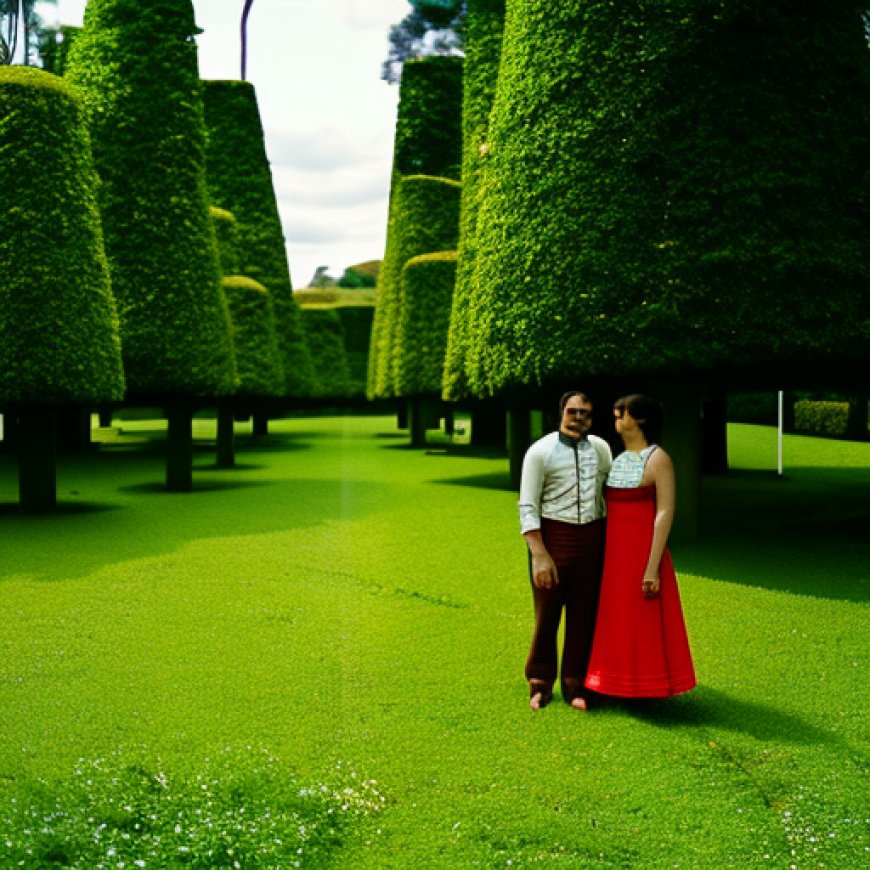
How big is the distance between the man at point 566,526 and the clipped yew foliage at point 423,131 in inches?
763

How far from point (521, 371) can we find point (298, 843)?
6744 mm

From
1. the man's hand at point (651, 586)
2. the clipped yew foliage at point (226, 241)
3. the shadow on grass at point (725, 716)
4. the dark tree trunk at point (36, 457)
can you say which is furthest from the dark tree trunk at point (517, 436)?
the man's hand at point (651, 586)

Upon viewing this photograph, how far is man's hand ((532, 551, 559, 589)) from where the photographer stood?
4.25m

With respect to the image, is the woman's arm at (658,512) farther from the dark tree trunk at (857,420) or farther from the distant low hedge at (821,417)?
the distant low hedge at (821,417)

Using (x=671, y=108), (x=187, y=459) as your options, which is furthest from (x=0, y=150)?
(x=671, y=108)

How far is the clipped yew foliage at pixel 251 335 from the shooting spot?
18953mm

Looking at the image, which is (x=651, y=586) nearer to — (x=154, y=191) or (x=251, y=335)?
(x=154, y=191)

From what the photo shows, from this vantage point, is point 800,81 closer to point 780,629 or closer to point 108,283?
point 780,629

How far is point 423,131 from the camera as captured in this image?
2416cm

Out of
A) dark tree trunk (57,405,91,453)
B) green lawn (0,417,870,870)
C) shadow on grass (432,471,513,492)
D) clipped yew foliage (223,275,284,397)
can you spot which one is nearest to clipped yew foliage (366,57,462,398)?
clipped yew foliage (223,275,284,397)

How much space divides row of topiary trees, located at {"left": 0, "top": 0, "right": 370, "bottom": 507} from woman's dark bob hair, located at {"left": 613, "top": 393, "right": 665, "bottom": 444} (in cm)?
840

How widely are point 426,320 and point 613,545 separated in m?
16.2

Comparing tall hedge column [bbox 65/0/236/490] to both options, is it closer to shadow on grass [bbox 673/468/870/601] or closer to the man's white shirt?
shadow on grass [bbox 673/468/870/601]

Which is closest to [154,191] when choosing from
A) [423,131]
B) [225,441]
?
[225,441]
